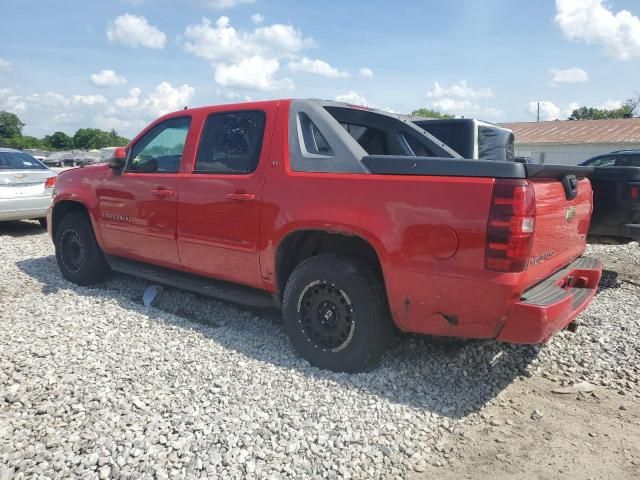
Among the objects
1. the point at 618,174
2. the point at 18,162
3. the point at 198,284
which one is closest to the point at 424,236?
the point at 198,284

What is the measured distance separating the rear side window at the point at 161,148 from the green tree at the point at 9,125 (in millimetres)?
111450

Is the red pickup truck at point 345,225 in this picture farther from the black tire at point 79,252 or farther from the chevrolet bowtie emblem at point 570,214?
the black tire at point 79,252

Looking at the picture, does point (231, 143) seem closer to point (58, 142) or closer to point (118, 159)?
point (118, 159)

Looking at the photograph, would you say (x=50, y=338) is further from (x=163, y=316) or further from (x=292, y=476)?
(x=292, y=476)

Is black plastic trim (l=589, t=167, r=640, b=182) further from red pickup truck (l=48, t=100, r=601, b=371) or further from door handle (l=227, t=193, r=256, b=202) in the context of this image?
door handle (l=227, t=193, r=256, b=202)

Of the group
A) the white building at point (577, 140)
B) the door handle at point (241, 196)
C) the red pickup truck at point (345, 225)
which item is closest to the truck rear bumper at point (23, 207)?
the red pickup truck at point (345, 225)

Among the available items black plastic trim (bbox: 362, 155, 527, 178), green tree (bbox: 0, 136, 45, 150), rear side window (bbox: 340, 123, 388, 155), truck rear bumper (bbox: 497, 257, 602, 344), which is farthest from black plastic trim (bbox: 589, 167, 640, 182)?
green tree (bbox: 0, 136, 45, 150)

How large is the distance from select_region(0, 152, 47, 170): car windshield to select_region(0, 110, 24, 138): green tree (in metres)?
105

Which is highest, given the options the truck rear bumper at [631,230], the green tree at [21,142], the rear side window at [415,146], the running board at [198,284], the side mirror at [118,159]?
the green tree at [21,142]

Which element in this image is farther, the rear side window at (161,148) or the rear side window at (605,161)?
the rear side window at (605,161)

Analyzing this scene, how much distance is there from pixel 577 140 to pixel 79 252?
105ft

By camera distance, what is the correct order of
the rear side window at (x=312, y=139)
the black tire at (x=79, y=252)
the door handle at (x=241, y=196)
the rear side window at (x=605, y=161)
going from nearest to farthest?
the rear side window at (x=312, y=139)
the door handle at (x=241, y=196)
the black tire at (x=79, y=252)
the rear side window at (x=605, y=161)

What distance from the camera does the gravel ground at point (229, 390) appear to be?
2.64 metres

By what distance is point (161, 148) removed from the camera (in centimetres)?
493
